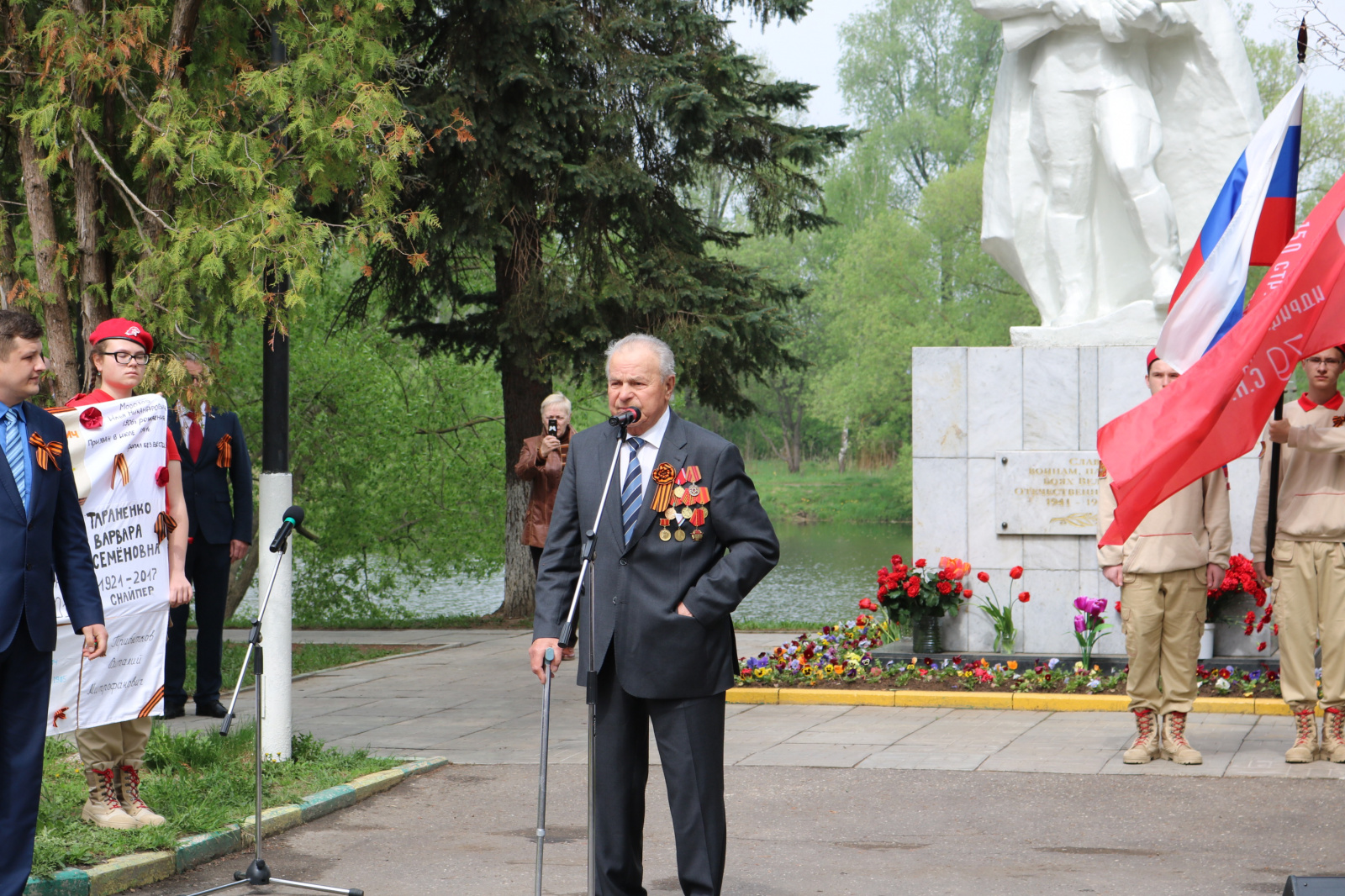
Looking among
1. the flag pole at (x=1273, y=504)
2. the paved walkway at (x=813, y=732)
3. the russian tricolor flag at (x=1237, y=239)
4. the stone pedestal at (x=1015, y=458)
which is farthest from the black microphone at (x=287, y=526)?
the stone pedestal at (x=1015, y=458)

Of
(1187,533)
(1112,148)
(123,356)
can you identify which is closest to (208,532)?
(123,356)

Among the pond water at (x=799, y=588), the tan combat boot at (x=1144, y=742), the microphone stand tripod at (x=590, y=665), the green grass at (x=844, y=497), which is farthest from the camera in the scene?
the green grass at (x=844, y=497)

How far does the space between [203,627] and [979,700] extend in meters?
5.01

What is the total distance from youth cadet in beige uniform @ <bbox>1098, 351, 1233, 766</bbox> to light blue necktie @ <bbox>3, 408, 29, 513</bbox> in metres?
5.34

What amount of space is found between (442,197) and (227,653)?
5.00 meters

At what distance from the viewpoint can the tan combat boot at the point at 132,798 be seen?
237 inches

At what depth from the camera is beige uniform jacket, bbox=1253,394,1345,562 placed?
7234 millimetres

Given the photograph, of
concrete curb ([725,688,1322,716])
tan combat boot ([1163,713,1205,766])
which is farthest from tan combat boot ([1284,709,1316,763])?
concrete curb ([725,688,1322,716])

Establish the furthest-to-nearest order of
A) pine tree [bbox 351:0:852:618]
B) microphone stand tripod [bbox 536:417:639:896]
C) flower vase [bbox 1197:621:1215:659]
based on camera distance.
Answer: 1. pine tree [bbox 351:0:852:618]
2. flower vase [bbox 1197:621:1215:659]
3. microphone stand tripod [bbox 536:417:639:896]

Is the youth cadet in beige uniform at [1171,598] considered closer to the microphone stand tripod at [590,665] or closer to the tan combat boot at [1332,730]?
the tan combat boot at [1332,730]

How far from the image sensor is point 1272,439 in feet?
22.8

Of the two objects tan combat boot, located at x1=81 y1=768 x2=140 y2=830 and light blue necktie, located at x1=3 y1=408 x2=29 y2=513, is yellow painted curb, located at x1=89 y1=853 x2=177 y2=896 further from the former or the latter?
light blue necktie, located at x1=3 y1=408 x2=29 y2=513

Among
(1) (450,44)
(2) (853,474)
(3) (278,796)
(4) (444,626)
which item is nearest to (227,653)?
(4) (444,626)

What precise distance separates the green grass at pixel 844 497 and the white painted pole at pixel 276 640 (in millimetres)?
34741
